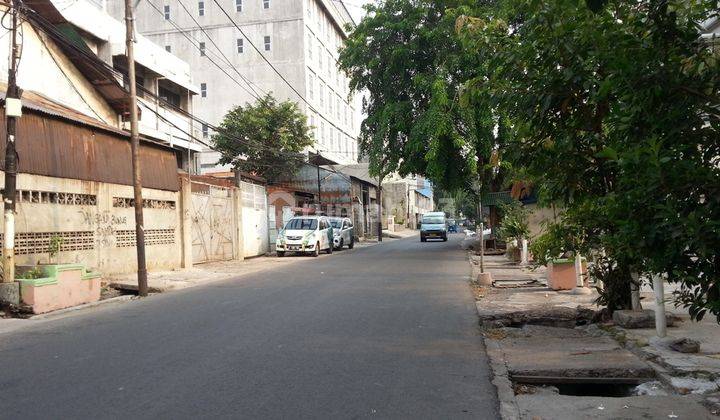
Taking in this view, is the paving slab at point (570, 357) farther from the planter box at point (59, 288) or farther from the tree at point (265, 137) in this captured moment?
the tree at point (265, 137)

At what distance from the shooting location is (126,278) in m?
16.1

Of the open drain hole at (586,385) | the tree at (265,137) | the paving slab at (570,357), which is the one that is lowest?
the open drain hole at (586,385)

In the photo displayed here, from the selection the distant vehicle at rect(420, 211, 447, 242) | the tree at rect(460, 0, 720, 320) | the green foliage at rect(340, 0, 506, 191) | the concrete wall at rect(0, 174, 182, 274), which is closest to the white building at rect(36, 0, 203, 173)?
the concrete wall at rect(0, 174, 182, 274)

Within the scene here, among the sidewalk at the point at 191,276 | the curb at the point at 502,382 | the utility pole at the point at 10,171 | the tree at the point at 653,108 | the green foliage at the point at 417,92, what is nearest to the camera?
the tree at the point at 653,108

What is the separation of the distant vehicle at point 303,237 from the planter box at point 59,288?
1424 centimetres

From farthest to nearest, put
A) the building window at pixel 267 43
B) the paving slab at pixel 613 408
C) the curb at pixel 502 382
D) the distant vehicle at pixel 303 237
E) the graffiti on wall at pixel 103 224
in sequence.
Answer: the building window at pixel 267 43
the distant vehicle at pixel 303 237
the graffiti on wall at pixel 103 224
the curb at pixel 502 382
the paving slab at pixel 613 408

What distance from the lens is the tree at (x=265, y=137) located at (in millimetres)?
35562

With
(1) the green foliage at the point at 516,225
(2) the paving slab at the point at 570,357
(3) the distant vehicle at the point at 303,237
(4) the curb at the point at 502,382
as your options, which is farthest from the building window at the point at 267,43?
(4) the curb at the point at 502,382

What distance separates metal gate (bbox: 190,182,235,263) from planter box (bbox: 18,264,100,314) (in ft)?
29.9

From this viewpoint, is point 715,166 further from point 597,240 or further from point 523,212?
point 523,212

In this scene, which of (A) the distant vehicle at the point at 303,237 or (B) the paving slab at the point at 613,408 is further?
(A) the distant vehicle at the point at 303,237

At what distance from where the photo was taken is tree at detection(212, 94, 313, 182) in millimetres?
35562

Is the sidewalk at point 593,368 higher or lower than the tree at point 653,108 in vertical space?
lower

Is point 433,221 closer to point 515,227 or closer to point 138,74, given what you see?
point 515,227
